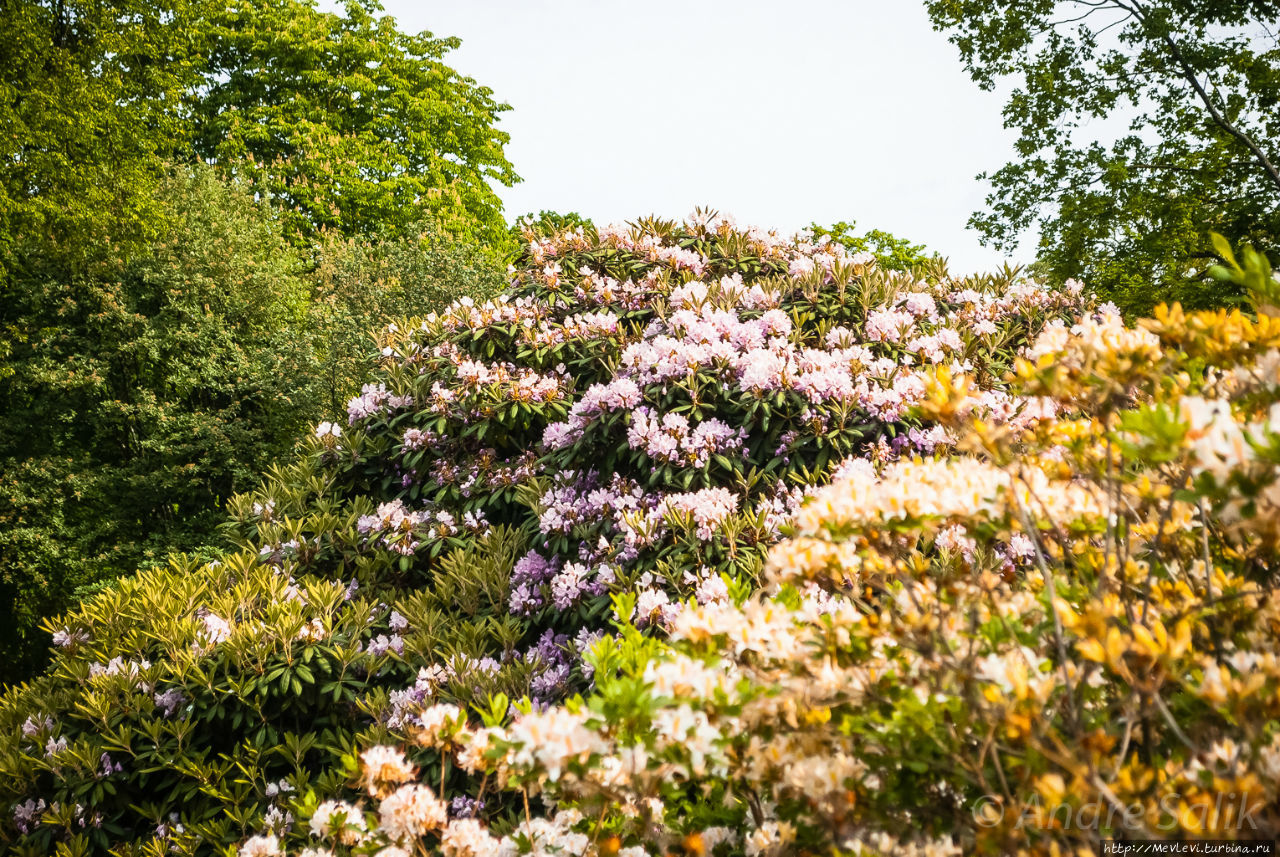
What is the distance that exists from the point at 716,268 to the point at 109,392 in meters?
13.2

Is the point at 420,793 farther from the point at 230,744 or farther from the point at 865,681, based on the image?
the point at 230,744

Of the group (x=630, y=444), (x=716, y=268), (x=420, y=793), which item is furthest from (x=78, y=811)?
(x=716, y=268)

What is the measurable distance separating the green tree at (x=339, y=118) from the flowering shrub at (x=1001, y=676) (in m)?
19.0

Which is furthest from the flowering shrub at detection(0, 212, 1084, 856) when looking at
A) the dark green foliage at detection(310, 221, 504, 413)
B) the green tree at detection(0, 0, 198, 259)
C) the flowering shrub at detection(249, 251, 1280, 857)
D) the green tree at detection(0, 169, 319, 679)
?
the green tree at detection(0, 0, 198, 259)

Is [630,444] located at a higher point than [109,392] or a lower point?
lower

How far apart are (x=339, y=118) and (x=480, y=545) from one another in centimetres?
2004

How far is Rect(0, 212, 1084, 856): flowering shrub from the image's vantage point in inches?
151

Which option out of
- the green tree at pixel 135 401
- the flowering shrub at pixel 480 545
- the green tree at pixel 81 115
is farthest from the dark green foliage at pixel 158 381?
the flowering shrub at pixel 480 545

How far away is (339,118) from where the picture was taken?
21000 millimetres

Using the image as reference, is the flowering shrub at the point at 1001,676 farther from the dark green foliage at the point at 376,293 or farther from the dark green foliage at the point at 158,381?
the dark green foliage at the point at 158,381

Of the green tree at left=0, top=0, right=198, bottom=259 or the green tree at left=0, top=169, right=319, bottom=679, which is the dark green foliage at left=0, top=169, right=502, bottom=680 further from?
the green tree at left=0, top=0, right=198, bottom=259

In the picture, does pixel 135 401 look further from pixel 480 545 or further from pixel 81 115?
pixel 480 545

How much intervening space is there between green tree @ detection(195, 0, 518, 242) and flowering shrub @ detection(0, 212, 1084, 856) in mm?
15374

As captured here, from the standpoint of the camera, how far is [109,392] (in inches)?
558
